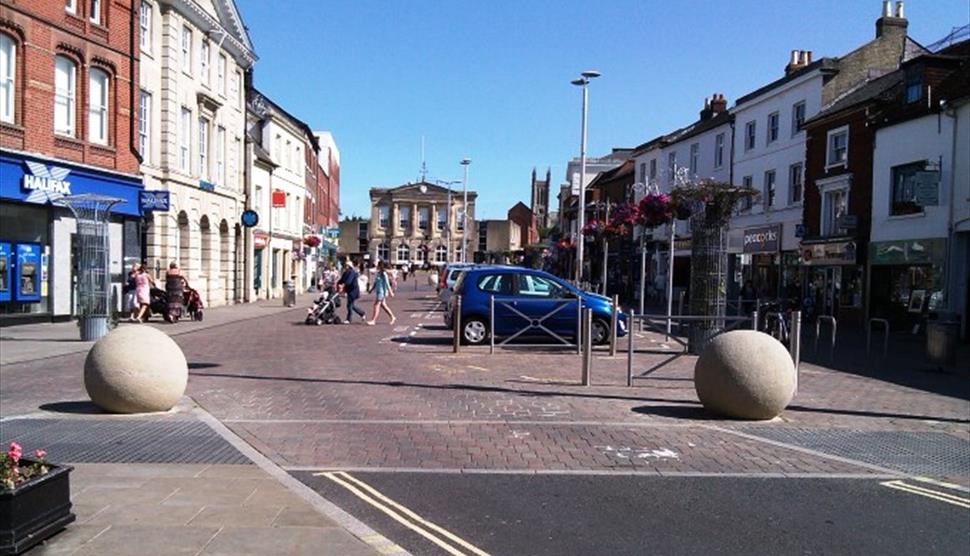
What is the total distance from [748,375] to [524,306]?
804 centimetres

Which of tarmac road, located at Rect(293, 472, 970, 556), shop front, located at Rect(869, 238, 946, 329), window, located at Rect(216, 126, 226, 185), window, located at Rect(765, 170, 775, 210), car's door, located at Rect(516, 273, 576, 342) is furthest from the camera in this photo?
window, located at Rect(765, 170, 775, 210)

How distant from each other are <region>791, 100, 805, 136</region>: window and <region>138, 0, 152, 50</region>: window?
24.4 metres

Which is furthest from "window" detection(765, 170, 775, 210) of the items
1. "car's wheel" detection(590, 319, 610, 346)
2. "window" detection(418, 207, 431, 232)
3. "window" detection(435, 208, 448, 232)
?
"window" detection(418, 207, 431, 232)

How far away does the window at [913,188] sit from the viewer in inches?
899

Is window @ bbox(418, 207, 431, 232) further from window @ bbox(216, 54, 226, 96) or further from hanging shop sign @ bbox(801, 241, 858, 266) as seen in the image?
hanging shop sign @ bbox(801, 241, 858, 266)

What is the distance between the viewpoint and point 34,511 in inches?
189

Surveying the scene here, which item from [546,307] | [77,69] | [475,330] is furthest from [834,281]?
[77,69]

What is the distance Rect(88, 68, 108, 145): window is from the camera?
75.4ft

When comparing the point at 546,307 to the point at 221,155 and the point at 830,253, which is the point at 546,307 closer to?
the point at 830,253

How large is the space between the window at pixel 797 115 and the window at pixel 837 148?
2.70 metres

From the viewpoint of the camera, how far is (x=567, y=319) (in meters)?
16.8

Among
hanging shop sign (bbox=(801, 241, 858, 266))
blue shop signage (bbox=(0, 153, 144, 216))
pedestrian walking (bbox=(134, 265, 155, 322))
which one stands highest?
blue shop signage (bbox=(0, 153, 144, 216))

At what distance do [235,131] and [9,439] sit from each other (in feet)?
92.6

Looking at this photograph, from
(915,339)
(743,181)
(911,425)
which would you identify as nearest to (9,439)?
(911,425)
